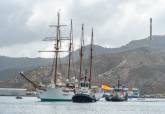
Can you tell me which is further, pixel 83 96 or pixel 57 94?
pixel 57 94

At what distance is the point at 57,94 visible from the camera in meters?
196

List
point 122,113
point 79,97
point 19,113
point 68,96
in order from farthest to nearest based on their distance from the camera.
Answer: point 68,96
point 79,97
point 122,113
point 19,113

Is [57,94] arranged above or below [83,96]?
above

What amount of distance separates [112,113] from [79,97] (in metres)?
53.5

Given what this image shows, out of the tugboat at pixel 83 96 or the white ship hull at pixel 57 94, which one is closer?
the tugboat at pixel 83 96

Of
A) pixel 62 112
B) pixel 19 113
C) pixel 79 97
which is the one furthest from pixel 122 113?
pixel 79 97

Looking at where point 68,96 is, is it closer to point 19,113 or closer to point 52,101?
point 52,101

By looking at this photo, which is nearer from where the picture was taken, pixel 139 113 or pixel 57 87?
pixel 139 113

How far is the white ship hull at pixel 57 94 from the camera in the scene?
641ft

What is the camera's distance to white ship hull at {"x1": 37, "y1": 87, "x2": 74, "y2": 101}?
195375 mm

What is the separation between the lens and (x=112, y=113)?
132m

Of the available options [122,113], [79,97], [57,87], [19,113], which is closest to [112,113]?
[122,113]

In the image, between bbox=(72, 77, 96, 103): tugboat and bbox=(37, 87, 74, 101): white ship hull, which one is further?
bbox=(37, 87, 74, 101): white ship hull

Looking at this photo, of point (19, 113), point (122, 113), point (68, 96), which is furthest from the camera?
point (68, 96)
